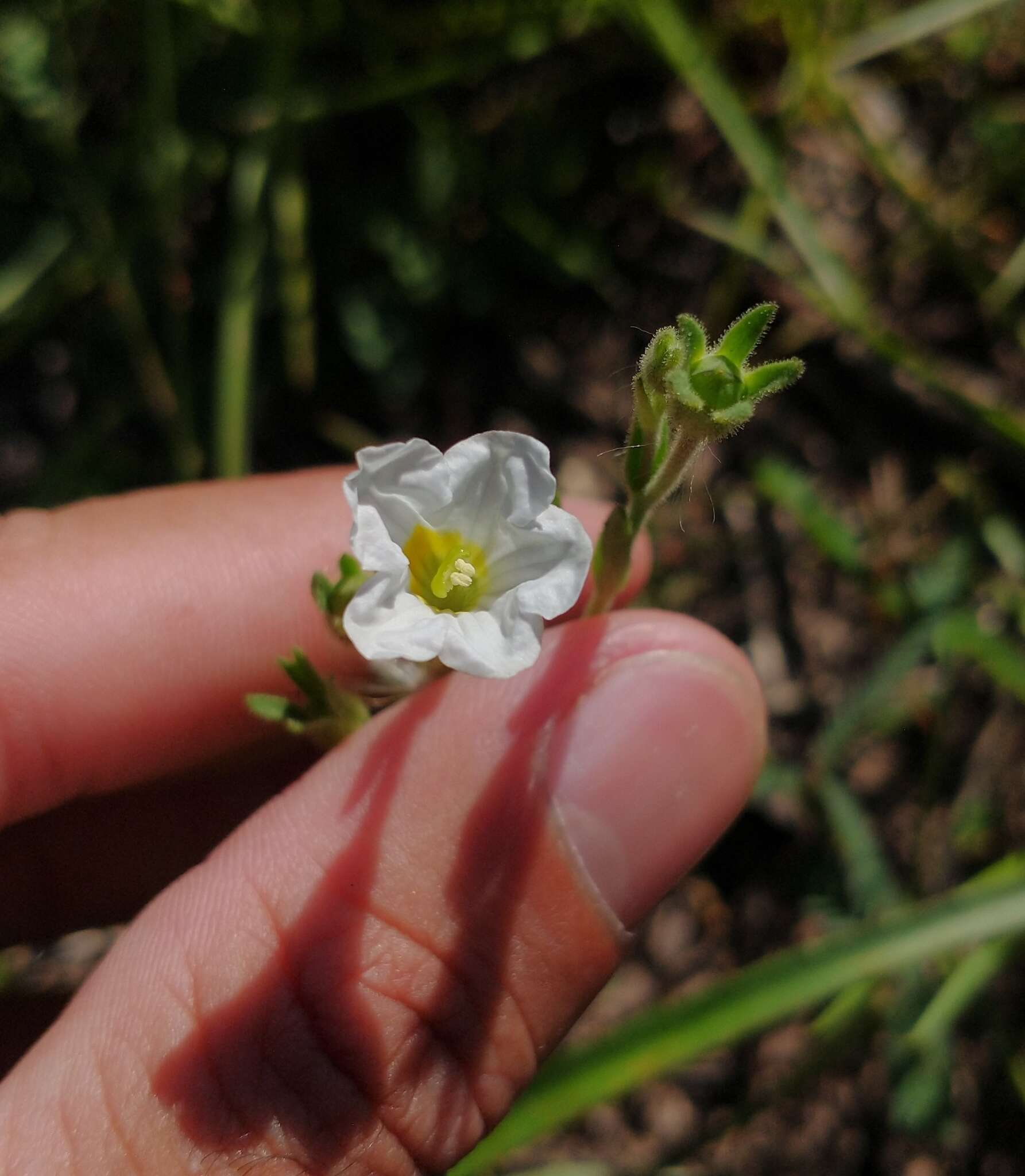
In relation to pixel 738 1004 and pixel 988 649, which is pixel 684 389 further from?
pixel 988 649

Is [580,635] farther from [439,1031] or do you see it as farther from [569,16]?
[569,16]

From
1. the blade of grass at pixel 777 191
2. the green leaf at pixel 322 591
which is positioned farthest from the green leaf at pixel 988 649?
the green leaf at pixel 322 591

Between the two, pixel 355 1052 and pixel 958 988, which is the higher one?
pixel 355 1052

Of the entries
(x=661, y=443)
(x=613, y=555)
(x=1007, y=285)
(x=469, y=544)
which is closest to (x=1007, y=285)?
(x=1007, y=285)

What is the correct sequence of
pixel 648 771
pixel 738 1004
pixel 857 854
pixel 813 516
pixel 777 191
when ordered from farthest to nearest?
pixel 813 516 → pixel 777 191 → pixel 857 854 → pixel 738 1004 → pixel 648 771

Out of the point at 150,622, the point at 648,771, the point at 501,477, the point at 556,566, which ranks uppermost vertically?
the point at 501,477

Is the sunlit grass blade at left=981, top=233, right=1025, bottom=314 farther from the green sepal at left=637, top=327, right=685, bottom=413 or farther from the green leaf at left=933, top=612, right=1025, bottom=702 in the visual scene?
the green sepal at left=637, top=327, right=685, bottom=413

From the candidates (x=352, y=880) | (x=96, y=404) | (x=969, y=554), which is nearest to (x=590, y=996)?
(x=352, y=880)

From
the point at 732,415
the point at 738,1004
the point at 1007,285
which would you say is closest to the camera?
the point at 732,415
